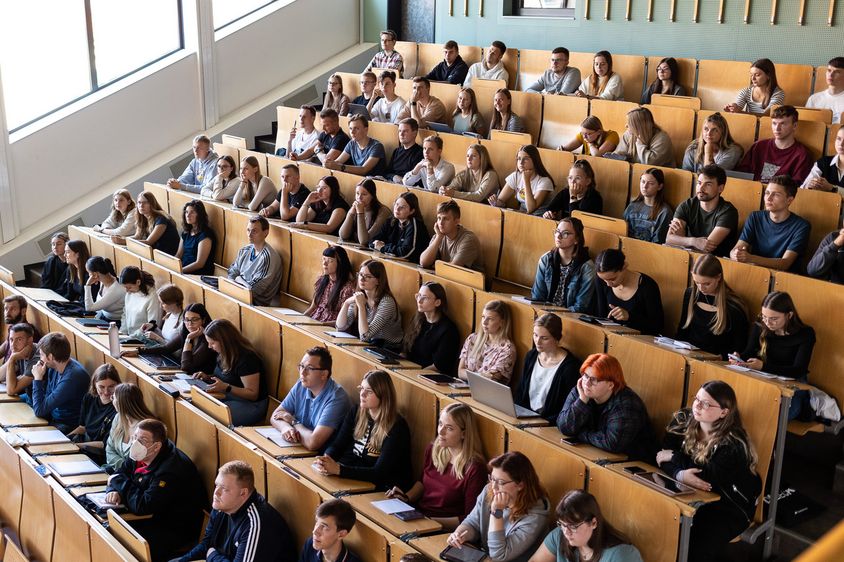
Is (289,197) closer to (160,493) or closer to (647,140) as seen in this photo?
(647,140)

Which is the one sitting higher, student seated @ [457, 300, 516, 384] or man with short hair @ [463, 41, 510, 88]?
man with short hair @ [463, 41, 510, 88]

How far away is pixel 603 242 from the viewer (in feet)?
12.6

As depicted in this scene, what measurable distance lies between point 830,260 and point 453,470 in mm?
1652

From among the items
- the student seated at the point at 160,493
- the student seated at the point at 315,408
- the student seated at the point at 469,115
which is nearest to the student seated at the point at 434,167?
the student seated at the point at 469,115

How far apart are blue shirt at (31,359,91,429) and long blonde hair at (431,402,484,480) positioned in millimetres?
2120

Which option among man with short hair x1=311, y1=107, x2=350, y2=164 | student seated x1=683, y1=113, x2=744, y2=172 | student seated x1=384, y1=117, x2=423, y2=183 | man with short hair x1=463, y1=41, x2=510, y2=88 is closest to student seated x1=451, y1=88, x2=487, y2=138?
student seated x1=384, y1=117, x2=423, y2=183

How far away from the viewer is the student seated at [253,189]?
5477mm

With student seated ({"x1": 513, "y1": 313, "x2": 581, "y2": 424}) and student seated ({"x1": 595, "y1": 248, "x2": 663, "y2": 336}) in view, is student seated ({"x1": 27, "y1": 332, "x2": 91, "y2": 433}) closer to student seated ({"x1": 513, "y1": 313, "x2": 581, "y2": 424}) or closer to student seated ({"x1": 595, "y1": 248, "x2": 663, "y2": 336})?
student seated ({"x1": 513, "y1": 313, "x2": 581, "y2": 424})

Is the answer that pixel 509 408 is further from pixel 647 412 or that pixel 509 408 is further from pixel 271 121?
pixel 271 121

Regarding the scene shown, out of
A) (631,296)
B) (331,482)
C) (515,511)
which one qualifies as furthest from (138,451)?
(631,296)

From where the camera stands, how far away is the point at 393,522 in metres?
2.71

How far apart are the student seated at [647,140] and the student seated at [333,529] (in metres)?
2.74

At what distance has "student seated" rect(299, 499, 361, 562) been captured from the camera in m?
2.51

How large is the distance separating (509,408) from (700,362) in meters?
0.64
